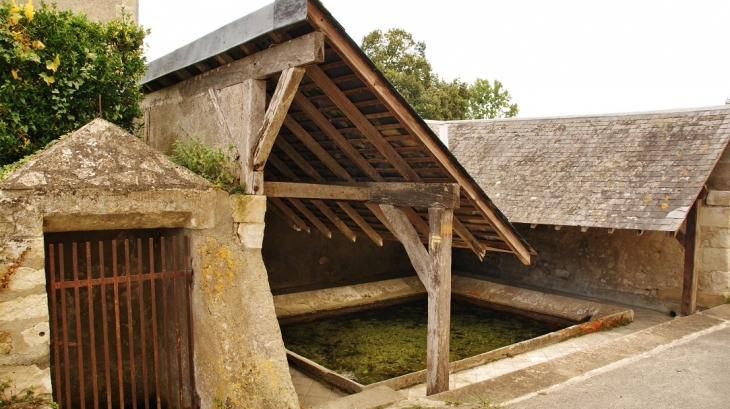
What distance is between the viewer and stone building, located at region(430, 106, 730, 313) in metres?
8.20

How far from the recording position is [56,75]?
185 inches

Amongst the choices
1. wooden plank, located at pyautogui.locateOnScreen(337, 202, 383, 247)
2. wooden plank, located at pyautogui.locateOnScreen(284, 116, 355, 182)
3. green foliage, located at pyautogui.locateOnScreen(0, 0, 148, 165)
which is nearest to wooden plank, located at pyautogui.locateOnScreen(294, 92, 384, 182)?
wooden plank, located at pyautogui.locateOnScreen(284, 116, 355, 182)

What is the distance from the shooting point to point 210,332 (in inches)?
155

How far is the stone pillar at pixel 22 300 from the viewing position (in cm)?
312

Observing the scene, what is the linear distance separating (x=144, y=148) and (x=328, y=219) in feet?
12.4

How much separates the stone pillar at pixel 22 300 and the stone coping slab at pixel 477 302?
10.4 ft

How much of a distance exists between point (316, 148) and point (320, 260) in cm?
531

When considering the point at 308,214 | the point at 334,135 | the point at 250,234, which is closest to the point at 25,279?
the point at 250,234

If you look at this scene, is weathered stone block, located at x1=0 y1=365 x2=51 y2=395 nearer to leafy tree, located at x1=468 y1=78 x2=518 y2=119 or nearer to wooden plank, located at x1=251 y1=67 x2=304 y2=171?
wooden plank, located at x1=251 y1=67 x2=304 y2=171

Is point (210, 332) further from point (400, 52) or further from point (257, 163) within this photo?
point (400, 52)

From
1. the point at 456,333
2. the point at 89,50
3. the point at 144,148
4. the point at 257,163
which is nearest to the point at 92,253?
the point at 144,148

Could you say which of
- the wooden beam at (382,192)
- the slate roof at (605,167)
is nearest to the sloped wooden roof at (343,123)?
the wooden beam at (382,192)

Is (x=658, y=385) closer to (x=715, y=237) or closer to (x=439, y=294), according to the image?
(x=439, y=294)

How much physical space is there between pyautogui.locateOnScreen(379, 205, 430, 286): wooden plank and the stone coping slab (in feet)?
4.45
